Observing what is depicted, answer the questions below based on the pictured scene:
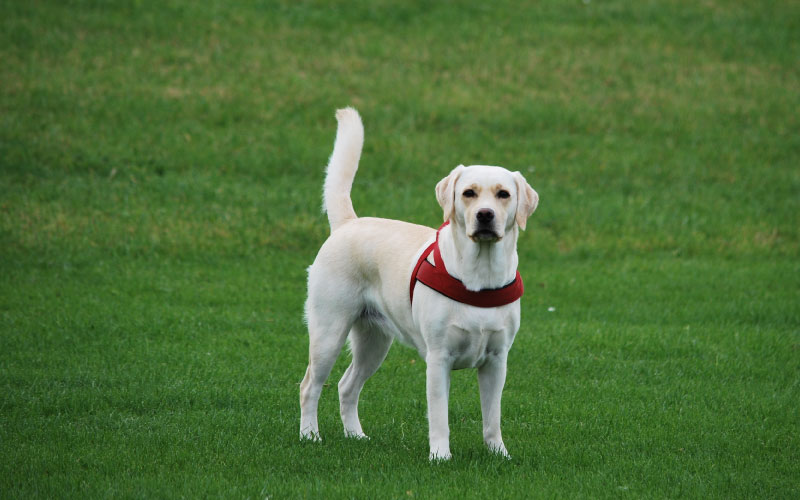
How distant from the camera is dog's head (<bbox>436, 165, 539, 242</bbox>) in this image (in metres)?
5.40

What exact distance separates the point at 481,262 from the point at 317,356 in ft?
5.21

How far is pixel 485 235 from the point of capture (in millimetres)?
5410

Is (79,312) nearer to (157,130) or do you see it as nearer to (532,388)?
(532,388)

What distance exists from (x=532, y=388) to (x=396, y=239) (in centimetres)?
244

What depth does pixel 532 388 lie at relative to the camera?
7.95 m

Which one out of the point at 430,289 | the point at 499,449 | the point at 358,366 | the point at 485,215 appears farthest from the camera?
the point at 358,366

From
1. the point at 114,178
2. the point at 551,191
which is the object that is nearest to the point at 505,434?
the point at 551,191

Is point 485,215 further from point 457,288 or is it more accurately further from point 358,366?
point 358,366

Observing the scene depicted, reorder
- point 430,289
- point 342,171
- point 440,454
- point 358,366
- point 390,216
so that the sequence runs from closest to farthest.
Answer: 1. point 430,289
2. point 440,454
3. point 358,366
4. point 342,171
5. point 390,216

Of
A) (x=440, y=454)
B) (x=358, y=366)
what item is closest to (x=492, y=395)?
(x=440, y=454)

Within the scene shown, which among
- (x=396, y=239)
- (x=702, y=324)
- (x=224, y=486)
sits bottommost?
(x=702, y=324)

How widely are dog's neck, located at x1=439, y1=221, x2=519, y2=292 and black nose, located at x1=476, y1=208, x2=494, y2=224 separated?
0.21m

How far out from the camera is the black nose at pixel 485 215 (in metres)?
5.38

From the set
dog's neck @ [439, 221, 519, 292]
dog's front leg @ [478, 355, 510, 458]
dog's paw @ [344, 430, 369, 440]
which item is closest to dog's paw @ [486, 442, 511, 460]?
dog's front leg @ [478, 355, 510, 458]
